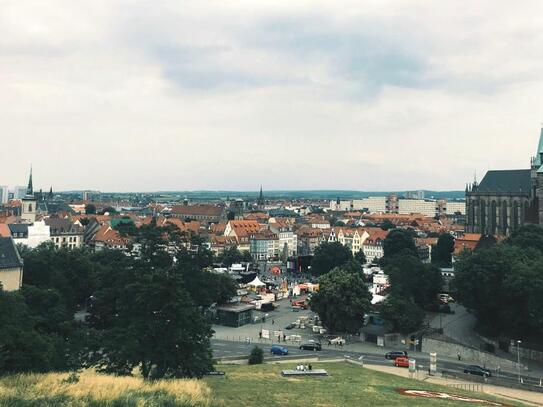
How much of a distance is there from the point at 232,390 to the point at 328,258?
303ft

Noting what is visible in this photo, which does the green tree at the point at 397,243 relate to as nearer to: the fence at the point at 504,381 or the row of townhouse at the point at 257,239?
the row of townhouse at the point at 257,239

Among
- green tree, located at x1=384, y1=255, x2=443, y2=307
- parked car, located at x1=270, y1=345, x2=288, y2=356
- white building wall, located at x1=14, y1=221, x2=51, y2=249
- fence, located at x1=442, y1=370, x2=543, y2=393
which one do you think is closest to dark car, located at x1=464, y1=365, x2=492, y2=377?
fence, located at x1=442, y1=370, x2=543, y2=393

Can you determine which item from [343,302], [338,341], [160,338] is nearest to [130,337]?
[160,338]

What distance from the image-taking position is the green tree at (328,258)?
418ft

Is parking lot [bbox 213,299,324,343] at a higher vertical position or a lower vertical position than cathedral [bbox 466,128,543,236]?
lower

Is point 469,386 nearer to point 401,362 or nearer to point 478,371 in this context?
point 478,371

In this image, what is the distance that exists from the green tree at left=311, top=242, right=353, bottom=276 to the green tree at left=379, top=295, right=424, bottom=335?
53.1 m

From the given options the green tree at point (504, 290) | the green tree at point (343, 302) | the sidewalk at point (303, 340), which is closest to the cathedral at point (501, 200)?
the green tree at point (504, 290)

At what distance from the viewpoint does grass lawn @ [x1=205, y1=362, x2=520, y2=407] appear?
3416 cm

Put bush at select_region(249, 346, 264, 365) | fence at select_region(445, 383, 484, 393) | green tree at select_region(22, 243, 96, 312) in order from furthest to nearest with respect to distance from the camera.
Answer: green tree at select_region(22, 243, 96, 312)
bush at select_region(249, 346, 264, 365)
fence at select_region(445, 383, 484, 393)

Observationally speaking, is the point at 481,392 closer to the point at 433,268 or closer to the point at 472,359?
the point at 472,359

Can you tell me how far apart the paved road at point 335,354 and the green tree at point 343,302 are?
5.35 m

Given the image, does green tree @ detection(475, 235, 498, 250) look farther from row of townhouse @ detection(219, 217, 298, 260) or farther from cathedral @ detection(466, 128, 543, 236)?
row of townhouse @ detection(219, 217, 298, 260)

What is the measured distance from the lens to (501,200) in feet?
502
